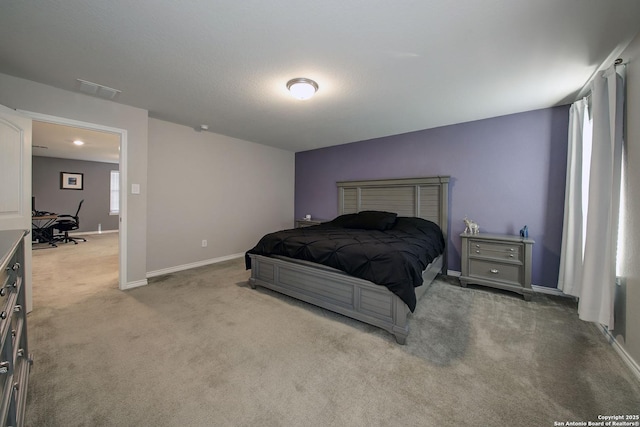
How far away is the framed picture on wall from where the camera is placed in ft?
22.8

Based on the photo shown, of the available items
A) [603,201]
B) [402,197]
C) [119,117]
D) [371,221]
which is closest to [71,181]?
[119,117]

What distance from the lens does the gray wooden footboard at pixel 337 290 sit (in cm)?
200

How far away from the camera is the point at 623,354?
1.74 meters

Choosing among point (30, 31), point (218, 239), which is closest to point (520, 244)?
point (218, 239)

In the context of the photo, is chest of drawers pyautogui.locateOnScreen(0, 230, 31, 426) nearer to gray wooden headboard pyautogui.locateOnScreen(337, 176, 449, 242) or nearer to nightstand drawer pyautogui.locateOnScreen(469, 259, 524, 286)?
nightstand drawer pyautogui.locateOnScreen(469, 259, 524, 286)

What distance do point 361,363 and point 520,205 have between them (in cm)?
295

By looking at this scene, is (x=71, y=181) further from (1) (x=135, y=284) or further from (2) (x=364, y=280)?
(2) (x=364, y=280)

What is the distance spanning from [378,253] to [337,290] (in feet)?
1.83

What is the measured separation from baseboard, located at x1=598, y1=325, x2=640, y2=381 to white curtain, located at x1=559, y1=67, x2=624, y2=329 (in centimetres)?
14

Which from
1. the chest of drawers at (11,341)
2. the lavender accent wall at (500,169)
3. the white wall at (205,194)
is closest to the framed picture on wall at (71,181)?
the white wall at (205,194)

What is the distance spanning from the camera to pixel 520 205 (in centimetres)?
315

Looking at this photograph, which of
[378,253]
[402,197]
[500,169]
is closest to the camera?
[378,253]

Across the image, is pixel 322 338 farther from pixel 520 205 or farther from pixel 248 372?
pixel 520 205

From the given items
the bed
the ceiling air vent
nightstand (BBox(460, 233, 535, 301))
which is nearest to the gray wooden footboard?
the bed
